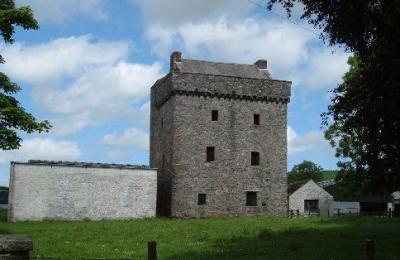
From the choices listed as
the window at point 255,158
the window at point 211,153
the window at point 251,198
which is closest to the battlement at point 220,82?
the window at point 211,153

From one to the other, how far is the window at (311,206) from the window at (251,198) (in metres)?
17.3

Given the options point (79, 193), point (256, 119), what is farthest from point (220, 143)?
point (79, 193)

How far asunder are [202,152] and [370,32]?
1105 inches

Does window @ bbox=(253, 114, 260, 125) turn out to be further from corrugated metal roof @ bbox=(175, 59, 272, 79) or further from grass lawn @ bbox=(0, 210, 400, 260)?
grass lawn @ bbox=(0, 210, 400, 260)

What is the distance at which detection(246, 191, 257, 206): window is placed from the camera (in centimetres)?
4156

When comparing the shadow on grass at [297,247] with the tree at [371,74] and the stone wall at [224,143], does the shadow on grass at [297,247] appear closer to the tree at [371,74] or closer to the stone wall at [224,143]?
the tree at [371,74]

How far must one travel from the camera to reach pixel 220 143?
135 feet

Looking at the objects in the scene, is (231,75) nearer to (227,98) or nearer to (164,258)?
(227,98)

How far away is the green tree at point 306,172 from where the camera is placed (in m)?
98.9

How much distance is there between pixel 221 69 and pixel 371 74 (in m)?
31.1

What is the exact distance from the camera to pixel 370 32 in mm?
13141

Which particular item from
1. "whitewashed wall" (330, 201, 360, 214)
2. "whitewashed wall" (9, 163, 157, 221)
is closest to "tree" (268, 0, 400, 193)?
"whitewashed wall" (9, 163, 157, 221)

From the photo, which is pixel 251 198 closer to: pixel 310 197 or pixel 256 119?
pixel 256 119

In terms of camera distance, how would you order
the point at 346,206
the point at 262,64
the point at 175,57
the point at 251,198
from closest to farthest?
the point at 251,198
the point at 175,57
the point at 262,64
the point at 346,206
